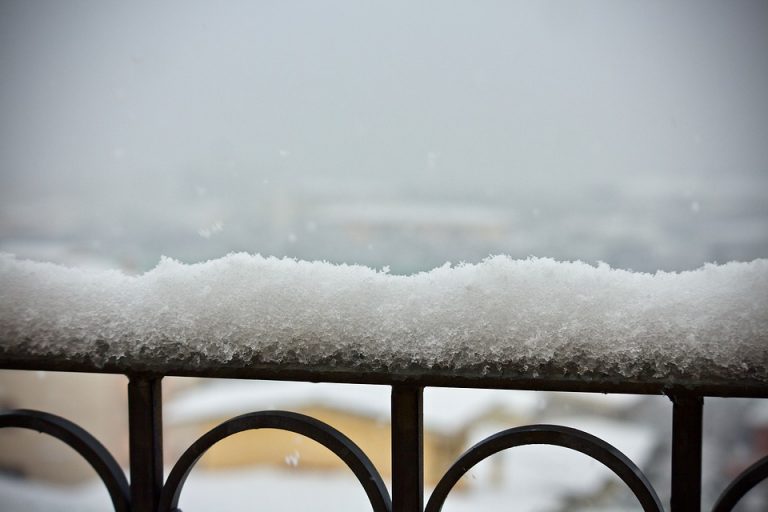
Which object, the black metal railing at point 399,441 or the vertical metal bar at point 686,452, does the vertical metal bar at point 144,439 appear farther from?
the vertical metal bar at point 686,452

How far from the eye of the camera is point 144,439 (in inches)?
16.2

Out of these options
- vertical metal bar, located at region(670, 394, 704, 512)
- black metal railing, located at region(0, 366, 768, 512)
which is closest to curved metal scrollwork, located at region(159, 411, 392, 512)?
black metal railing, located at region(0, 366, 768, 512)

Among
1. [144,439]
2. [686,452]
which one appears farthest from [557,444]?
[144,439]

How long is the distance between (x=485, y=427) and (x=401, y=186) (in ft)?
6.33

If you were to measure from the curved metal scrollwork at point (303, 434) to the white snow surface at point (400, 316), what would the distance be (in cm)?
5

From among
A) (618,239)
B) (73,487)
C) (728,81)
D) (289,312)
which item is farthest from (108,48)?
(728,81)

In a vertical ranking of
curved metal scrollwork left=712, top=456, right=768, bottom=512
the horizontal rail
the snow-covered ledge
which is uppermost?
A: the snow-covered ledge

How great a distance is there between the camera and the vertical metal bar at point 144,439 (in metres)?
0.40

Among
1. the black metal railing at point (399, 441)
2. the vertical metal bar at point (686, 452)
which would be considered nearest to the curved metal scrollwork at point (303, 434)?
the black metal railing at point (399, 441)

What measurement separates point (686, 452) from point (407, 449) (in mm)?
189

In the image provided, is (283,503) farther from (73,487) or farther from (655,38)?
(655,38)

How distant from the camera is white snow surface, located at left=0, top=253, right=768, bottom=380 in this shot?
319 mm

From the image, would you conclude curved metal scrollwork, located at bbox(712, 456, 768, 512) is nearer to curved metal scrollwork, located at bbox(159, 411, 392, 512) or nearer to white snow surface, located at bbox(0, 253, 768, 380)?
white snow surface, located at bbox(0, 253, 768, 380)

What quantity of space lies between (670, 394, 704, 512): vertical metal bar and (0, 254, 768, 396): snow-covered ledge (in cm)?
3
